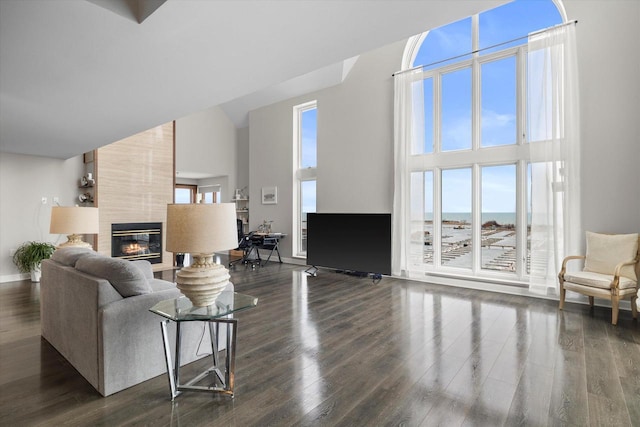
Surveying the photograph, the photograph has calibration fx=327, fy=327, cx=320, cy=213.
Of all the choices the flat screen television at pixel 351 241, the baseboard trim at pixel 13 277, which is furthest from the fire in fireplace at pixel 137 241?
the flat screen television at pixel 351 241

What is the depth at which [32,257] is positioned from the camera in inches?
219

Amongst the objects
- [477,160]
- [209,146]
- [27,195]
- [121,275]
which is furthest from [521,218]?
[27,195]

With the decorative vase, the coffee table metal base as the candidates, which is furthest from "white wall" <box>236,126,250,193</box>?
the coffee table metal base

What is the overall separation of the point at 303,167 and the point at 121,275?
5691 mm

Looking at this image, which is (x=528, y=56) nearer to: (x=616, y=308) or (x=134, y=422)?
(x=616, y=308)

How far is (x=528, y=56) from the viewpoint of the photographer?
470 cm

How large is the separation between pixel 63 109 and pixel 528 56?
5.94 m

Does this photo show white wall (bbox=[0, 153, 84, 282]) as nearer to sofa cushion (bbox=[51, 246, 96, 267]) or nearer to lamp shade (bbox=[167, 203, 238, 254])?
sofa cushion (bbox=[51, 246, 96, 267])

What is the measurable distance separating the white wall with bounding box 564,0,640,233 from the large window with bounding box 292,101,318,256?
4.85 meters

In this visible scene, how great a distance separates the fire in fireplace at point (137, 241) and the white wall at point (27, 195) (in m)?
0.99

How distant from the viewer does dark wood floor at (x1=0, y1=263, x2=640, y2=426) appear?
1.94m

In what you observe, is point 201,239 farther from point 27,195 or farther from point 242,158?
point 242,158

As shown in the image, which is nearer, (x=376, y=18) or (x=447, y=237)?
(x=376, y=18)

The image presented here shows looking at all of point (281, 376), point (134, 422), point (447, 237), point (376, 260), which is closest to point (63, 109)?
point (134, 422)
